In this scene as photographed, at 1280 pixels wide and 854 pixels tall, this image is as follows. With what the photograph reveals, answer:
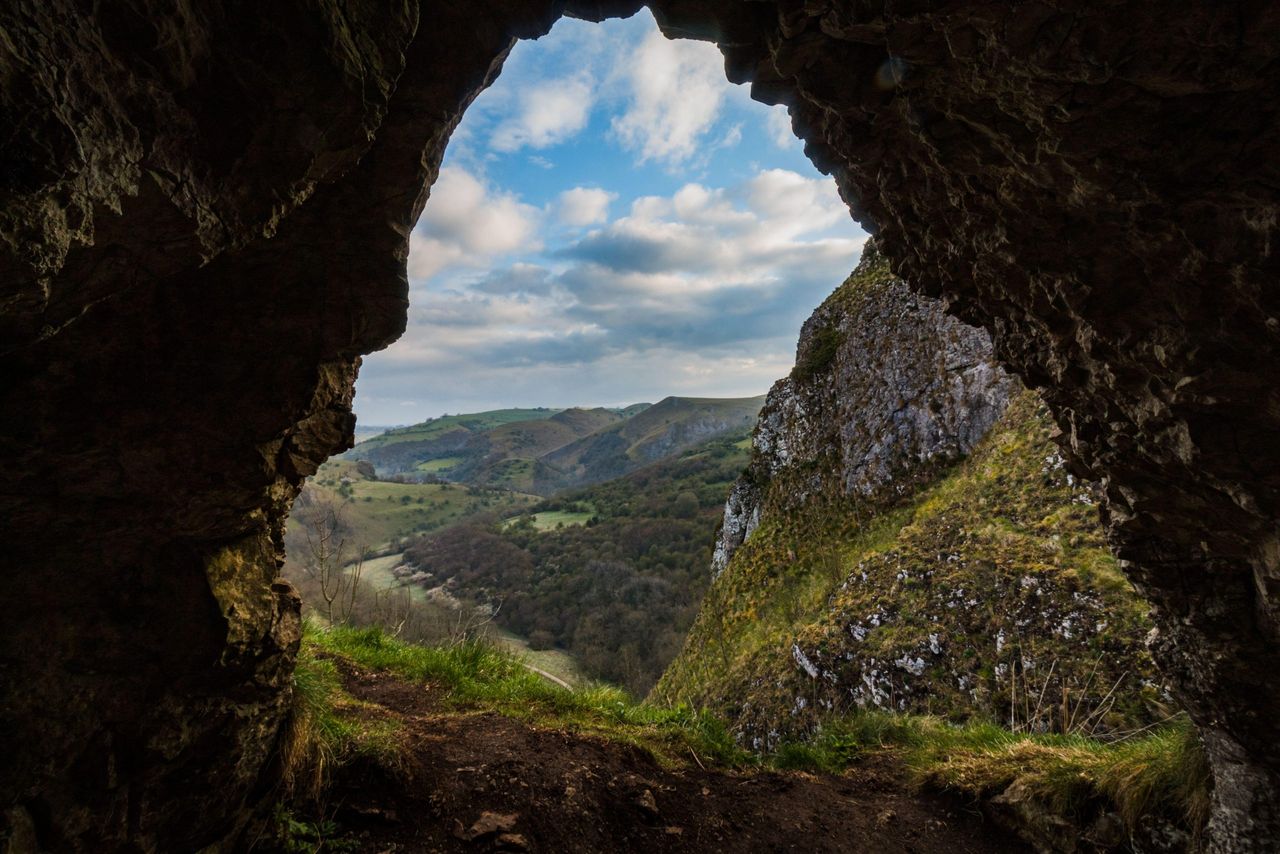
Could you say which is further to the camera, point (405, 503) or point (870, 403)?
point (405, 503)

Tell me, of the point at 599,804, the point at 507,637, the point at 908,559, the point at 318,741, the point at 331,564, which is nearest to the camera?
Result: the point at 318,741

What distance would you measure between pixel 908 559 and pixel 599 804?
9.81m

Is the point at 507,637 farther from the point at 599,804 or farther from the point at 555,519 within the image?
the point at 555,519

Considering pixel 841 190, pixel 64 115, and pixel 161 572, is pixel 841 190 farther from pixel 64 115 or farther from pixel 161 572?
pixel 161 572

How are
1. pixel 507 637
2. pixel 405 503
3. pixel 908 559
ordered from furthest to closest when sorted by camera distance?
pixel 405 503
pixel 507 637
pixel 908 559

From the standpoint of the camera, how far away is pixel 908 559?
12.4m

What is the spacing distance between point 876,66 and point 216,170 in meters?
3.77

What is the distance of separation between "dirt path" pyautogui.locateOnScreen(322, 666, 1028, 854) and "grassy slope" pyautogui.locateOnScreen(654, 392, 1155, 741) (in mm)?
3472

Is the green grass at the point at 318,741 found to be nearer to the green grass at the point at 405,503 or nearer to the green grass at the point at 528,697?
the green grass at the point at 528,697

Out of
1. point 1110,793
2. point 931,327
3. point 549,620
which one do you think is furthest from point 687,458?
point 1110,793

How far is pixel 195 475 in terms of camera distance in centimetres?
373

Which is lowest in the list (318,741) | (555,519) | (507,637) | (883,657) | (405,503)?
(507,637)

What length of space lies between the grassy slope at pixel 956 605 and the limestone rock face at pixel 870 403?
1266 mm

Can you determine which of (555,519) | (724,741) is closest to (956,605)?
(724,741)
